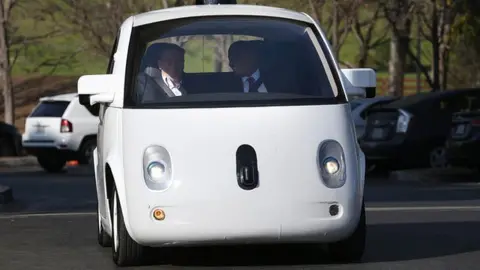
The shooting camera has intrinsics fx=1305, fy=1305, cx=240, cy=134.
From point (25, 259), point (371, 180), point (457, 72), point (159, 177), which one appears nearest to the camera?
point (159, 177)

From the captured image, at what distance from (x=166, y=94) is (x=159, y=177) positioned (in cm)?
77

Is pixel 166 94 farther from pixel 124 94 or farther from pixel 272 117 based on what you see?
pixel 272 117

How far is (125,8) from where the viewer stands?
41.8 metres

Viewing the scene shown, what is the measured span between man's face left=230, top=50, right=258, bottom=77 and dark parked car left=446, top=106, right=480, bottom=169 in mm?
11213

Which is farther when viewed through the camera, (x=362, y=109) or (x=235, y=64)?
(x=362, y=109)

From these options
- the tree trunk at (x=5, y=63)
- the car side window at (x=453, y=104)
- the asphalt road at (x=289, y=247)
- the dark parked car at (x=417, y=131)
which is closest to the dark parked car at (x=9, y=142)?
the tree trunk at (x=5, y=63)

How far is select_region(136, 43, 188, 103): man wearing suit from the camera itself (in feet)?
28.8

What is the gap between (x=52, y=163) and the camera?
2673 cm

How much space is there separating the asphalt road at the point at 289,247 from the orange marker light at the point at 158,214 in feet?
2.24

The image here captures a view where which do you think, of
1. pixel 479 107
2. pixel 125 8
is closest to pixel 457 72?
pixel 125 8

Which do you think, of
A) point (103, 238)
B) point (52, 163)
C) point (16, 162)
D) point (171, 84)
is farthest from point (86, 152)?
point (171, 84)

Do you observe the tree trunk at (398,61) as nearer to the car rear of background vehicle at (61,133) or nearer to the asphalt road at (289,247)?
the car rear of background vehicle at (61,133)

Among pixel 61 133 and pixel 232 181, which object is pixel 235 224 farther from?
pixel 61 133

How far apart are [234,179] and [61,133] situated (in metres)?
18.2
